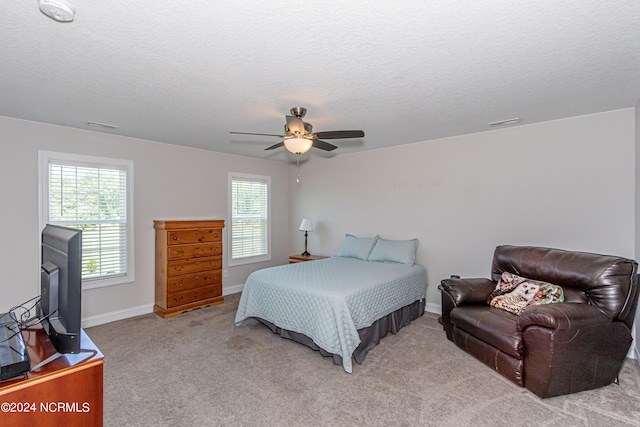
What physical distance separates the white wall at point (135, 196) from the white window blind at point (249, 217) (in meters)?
0.17

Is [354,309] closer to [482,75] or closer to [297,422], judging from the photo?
[297,422]

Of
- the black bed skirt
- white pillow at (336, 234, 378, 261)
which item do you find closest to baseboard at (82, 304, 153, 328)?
the black bed skirt

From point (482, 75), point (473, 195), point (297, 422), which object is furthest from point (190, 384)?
point (473, 195)

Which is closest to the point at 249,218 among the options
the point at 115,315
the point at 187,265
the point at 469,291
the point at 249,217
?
the point at 249,217

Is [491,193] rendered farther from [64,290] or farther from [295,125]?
[64,290]

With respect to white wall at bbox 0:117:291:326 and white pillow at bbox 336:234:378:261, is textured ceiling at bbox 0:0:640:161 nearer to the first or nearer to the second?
white wall at bbox 0:117:291:326

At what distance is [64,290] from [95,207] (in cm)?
303

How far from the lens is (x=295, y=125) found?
280 centimetres

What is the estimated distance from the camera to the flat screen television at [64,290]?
137 cm

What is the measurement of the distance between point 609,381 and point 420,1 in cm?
316

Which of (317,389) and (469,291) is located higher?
(469,291)

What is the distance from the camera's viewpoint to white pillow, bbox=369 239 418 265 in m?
4.34

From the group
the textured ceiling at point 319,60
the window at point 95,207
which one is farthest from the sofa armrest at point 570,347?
the window at point 95,207

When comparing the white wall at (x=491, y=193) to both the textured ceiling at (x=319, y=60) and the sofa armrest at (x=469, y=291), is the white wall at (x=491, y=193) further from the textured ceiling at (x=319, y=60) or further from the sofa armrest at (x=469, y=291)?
the sofa armrest at (x=469, y=291)
